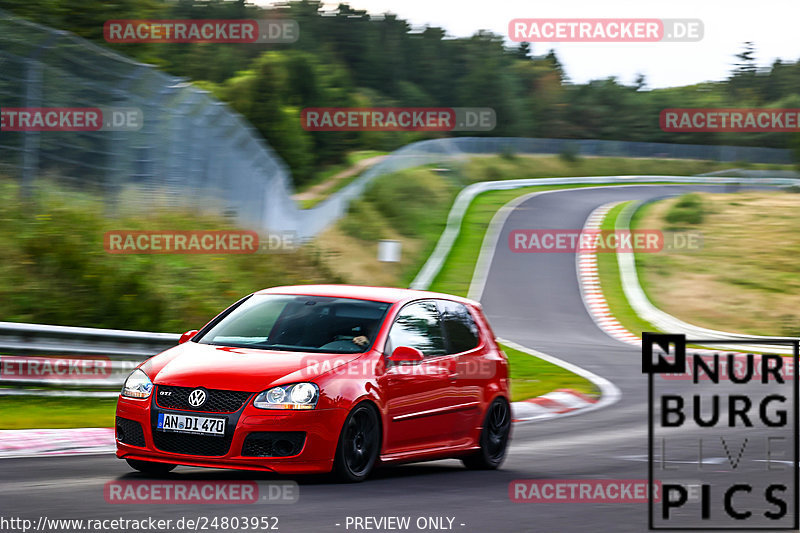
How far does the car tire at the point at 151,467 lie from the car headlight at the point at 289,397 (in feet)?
2.93

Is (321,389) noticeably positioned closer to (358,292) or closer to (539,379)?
(358,292)

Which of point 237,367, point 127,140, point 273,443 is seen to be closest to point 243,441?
point 273,443

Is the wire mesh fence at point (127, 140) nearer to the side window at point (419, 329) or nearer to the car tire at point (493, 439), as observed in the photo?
the side window at point (419, 329)

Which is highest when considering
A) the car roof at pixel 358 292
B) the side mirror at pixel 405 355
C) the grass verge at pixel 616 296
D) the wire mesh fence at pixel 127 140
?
the wire mesh fence at pixel 127 140

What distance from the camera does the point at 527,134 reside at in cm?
10731

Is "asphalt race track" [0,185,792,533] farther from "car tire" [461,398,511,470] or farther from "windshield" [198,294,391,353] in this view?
"windshield" [198,294,391,353]

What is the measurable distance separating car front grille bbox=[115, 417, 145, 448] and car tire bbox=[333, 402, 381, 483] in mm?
1284

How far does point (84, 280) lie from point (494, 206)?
38424mm

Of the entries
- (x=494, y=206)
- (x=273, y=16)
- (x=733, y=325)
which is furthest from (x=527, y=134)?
(x=733, y=325)

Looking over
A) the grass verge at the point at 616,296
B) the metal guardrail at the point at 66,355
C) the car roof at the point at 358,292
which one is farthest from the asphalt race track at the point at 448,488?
the grass verge at the point at 616,296

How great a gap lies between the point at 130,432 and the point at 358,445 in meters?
1.52

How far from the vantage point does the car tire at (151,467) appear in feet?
25.7

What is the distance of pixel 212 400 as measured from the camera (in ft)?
24.6

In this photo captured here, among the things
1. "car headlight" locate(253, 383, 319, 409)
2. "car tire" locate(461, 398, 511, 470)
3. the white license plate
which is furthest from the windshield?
"car tire" locate(461, 398, 511, 470)
